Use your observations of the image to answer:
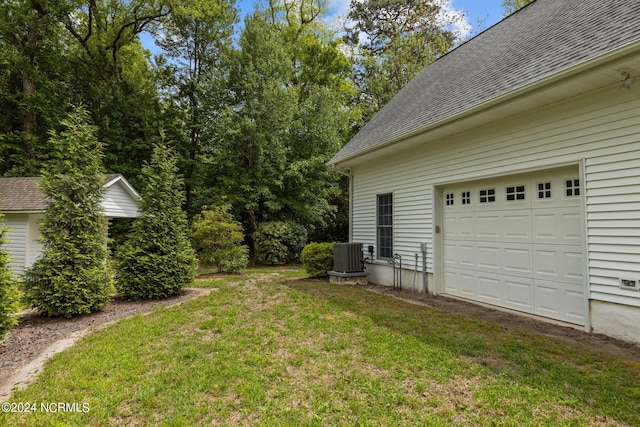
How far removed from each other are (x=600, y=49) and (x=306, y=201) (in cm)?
1181

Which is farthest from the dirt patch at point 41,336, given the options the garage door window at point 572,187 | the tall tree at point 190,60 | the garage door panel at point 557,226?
the tall tree at point 190,60

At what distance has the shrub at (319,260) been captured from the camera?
8.89m

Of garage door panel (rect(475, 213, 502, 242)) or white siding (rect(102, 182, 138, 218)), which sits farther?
white siding (rect(102, 182, 138, 218))

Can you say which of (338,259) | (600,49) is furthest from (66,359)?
(600,49)

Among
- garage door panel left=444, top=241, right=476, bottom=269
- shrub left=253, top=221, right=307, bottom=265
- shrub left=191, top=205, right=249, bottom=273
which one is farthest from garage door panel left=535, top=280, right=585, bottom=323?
shrub left=253, top=221, right=307, bottom=265

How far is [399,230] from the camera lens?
7.70m

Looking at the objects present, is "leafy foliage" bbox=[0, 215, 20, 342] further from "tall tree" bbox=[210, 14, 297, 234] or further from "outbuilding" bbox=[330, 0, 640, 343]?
"tall tree" bbox=[210, 14, 297, 234]

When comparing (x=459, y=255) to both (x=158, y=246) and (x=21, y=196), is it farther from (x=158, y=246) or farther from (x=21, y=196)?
(x=21, y=196)

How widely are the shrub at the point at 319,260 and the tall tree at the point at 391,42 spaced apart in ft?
41.0

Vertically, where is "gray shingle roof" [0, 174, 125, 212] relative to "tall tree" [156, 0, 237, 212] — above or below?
below

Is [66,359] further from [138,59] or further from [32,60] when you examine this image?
[138,59]

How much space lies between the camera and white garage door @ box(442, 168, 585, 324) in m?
4.59

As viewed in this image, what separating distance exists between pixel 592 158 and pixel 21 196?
14156 millimetres

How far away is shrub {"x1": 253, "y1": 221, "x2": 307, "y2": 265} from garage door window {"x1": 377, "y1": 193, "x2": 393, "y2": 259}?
5833 millimetres
